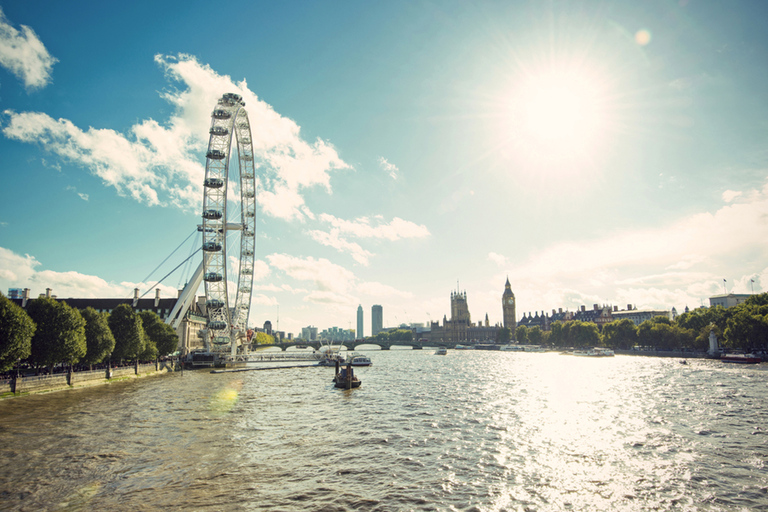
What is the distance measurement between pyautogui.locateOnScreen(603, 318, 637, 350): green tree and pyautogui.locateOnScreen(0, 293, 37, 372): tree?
17671 centimetres

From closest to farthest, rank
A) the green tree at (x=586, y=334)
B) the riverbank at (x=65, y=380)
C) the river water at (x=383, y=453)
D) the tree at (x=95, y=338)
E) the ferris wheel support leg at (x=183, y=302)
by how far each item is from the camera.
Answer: the river water at (x=383, y=453)
the riverbank at (x=65, y=380)
the tree at (x=95, y=338)
the ferris wheel support leg at (x=183, y=302)
the green tree at (x=586, y=334)

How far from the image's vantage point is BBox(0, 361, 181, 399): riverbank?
47.3 meters

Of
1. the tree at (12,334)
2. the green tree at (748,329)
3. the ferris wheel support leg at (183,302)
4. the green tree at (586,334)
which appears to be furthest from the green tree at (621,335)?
the tree at (12,334)

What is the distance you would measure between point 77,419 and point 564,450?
41.9 m

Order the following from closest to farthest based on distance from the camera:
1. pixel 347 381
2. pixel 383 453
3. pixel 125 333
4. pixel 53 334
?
1. pixel 383 453
2. pixel 53 334
3. pixel 347 381
4. pixel 125 333

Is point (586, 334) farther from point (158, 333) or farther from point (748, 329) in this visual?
point (158, 333)

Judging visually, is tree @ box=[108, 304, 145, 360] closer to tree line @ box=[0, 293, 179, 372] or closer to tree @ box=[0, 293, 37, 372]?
tree line @ box=[0, 293, 179, 372]

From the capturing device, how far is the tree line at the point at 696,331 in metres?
101

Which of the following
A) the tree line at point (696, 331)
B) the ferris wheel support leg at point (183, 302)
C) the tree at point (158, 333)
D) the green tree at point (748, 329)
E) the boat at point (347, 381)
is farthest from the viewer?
the ferris wheel support leg at point (183, 302)

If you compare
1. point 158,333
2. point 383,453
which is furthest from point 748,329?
point 158,333

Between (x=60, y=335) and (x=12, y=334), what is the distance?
29.5ft

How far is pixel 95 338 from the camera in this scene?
63.3m

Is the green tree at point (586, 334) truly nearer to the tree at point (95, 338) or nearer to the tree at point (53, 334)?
the tree at point (95, 338)

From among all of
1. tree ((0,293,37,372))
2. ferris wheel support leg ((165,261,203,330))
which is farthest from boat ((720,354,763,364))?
ferris wheel support leg ((165,261,203,330))
